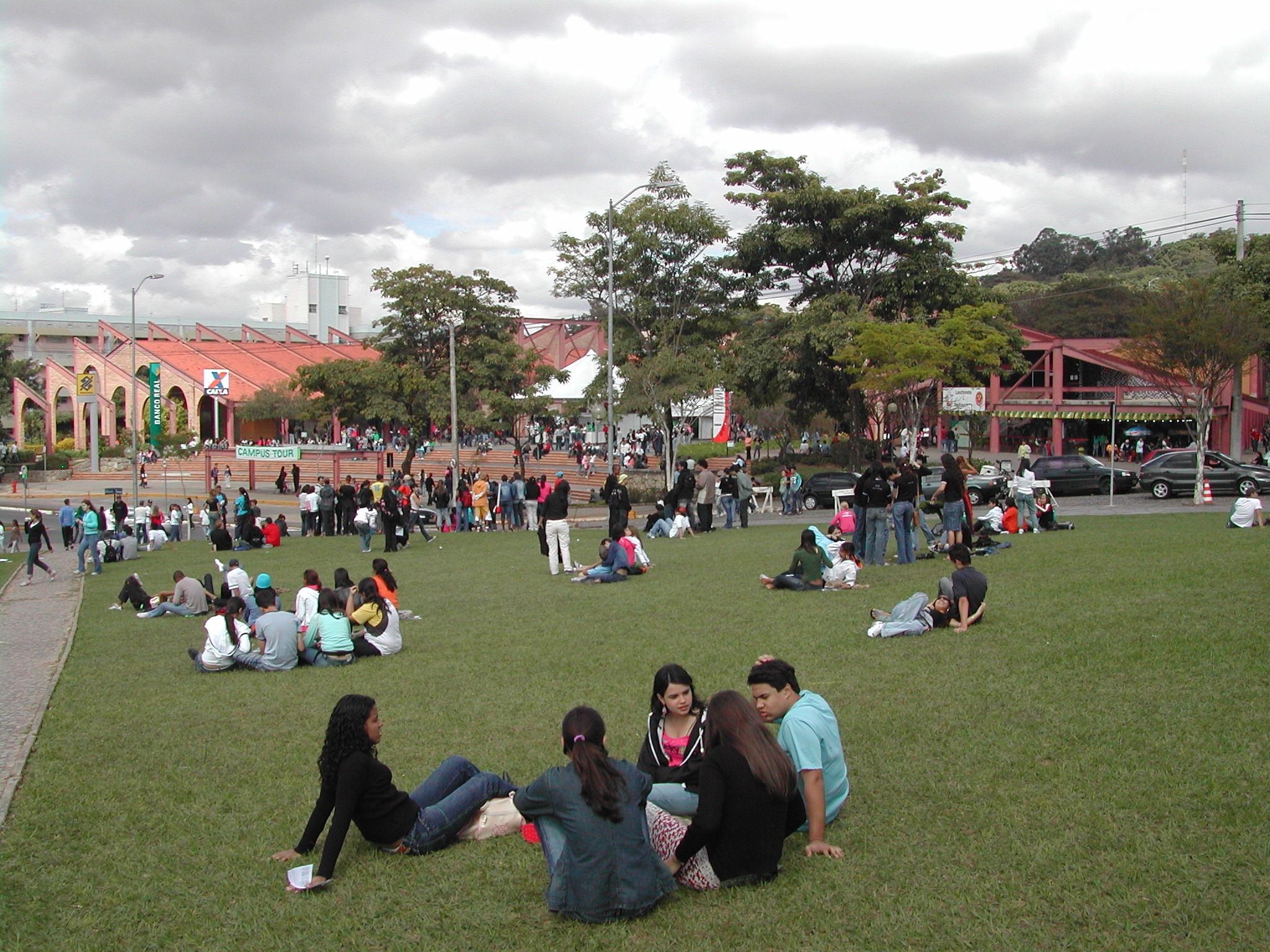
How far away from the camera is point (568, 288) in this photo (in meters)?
36.5

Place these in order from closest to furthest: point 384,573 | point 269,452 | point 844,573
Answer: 1. point 384,573
2. point 844,573
3. point 269,452

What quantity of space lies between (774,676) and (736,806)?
32.8 inches

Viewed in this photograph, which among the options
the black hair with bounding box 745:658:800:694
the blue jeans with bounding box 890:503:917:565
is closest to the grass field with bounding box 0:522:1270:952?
the black hair with bounding box 745:658:800:694

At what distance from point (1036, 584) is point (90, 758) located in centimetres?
994

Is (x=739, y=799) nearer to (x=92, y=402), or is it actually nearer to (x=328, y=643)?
(x=328, y=643)

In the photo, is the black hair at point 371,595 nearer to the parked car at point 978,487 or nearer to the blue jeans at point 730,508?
the blue jeans at point 730,508

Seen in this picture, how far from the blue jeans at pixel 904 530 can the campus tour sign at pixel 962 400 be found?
2013 cm

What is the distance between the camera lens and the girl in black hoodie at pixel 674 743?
5.49m

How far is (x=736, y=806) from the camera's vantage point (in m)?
4.71

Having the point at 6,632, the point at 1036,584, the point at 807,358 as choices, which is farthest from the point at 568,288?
the point at 1036,584

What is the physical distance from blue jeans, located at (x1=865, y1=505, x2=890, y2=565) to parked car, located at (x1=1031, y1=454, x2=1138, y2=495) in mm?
16593

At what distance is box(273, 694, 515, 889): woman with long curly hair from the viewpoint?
17.2 ft

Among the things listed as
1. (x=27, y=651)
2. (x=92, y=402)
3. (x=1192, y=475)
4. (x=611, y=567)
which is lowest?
(x=27, y=651)

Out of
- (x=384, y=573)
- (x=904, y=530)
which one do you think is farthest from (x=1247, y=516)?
(x=384, y=573)
